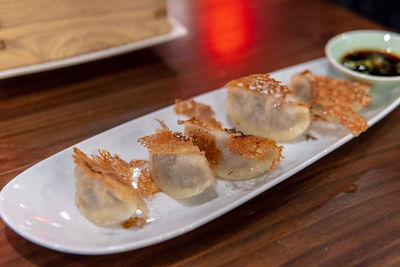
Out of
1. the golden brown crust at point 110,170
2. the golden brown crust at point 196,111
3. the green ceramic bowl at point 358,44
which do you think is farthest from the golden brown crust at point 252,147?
the green ceramic bowl at point 358,44

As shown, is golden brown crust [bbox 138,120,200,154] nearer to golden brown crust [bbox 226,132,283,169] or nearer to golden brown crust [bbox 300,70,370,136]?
golden brown crust [bbox 226,132,283,169]

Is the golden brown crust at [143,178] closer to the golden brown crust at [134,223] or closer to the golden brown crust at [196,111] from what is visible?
the golden brown crust at [134,223]

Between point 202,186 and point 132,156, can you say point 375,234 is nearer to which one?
point 202,186

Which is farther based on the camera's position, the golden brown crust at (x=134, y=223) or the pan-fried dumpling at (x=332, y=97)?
the pan-fried dumpling at (x=332, y=97)

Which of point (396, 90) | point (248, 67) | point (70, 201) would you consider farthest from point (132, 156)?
point (396, 90)

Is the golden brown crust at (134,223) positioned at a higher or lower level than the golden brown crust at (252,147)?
lower

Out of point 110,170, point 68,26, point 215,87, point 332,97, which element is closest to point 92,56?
point 68,26

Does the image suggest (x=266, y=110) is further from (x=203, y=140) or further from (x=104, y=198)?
Result: (x=104, y=198)
